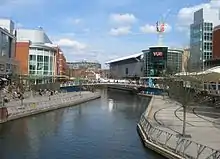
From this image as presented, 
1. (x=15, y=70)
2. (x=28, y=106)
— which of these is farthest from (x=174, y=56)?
(x=28, y=106)

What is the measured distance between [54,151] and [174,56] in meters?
157

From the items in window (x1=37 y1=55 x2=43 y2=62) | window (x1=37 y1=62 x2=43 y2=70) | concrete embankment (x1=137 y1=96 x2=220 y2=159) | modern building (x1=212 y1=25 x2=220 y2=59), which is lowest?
concrete embankment (x1=137 y1=96 x2=220 y2=159)

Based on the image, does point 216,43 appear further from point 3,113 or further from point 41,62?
point 3,113

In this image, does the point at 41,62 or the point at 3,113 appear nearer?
the point at 3,113

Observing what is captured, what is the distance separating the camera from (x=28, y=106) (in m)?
57.5

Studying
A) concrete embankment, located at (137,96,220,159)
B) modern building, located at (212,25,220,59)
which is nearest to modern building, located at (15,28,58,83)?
modern building, located at (212,25,220,59)

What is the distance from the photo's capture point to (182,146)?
25547 millimetres

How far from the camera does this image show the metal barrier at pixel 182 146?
22.6m

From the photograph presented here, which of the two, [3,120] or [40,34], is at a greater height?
[40,34]

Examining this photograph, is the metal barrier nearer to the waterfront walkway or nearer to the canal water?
→ the waterfront walkway

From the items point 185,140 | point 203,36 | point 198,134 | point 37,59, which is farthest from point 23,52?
point 185,140

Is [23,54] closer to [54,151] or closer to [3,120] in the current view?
[3,120]

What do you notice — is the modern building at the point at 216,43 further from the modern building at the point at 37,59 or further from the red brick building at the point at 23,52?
the red brick building at the point at 23,52

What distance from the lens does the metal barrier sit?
22581mm
